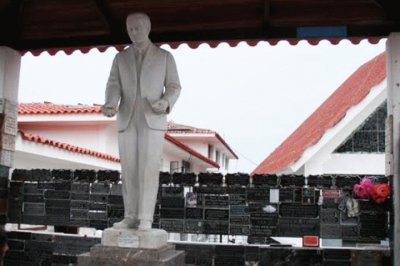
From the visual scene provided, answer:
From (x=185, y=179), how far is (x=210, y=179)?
1.06 ft

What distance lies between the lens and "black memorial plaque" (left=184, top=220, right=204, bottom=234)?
6.54m

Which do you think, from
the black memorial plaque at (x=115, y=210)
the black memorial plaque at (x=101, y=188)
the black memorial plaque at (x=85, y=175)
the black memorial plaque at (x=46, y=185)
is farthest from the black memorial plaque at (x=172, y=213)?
the black memorial plaque at (x=46, y=185)

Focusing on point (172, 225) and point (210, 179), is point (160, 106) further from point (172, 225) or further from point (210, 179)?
point (172, 225)

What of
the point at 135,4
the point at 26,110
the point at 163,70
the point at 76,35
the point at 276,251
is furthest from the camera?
the point at 26,110

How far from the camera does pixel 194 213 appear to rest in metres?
6.57

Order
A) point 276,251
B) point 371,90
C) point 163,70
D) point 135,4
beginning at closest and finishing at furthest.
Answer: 1. point 163,70
2. point 276,251
3. point 135,4
4. point 371,90

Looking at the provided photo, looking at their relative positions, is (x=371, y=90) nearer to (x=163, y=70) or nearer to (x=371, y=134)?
(x=371, y=134)

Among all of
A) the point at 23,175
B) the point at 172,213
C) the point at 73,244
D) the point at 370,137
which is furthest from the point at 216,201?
the point at 370,137

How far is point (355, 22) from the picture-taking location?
634 cm

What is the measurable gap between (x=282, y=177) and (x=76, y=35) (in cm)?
340

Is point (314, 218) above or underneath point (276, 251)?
above

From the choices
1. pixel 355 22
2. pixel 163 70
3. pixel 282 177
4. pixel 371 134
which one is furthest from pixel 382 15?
pixel 371 134

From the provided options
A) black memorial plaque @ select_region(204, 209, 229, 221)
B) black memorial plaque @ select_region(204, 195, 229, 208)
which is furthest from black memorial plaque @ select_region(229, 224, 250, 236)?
black memorial plaque @ select_region(204, 195, 229, 208)

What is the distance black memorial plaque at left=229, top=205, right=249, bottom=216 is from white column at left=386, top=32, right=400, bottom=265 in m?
1.76
